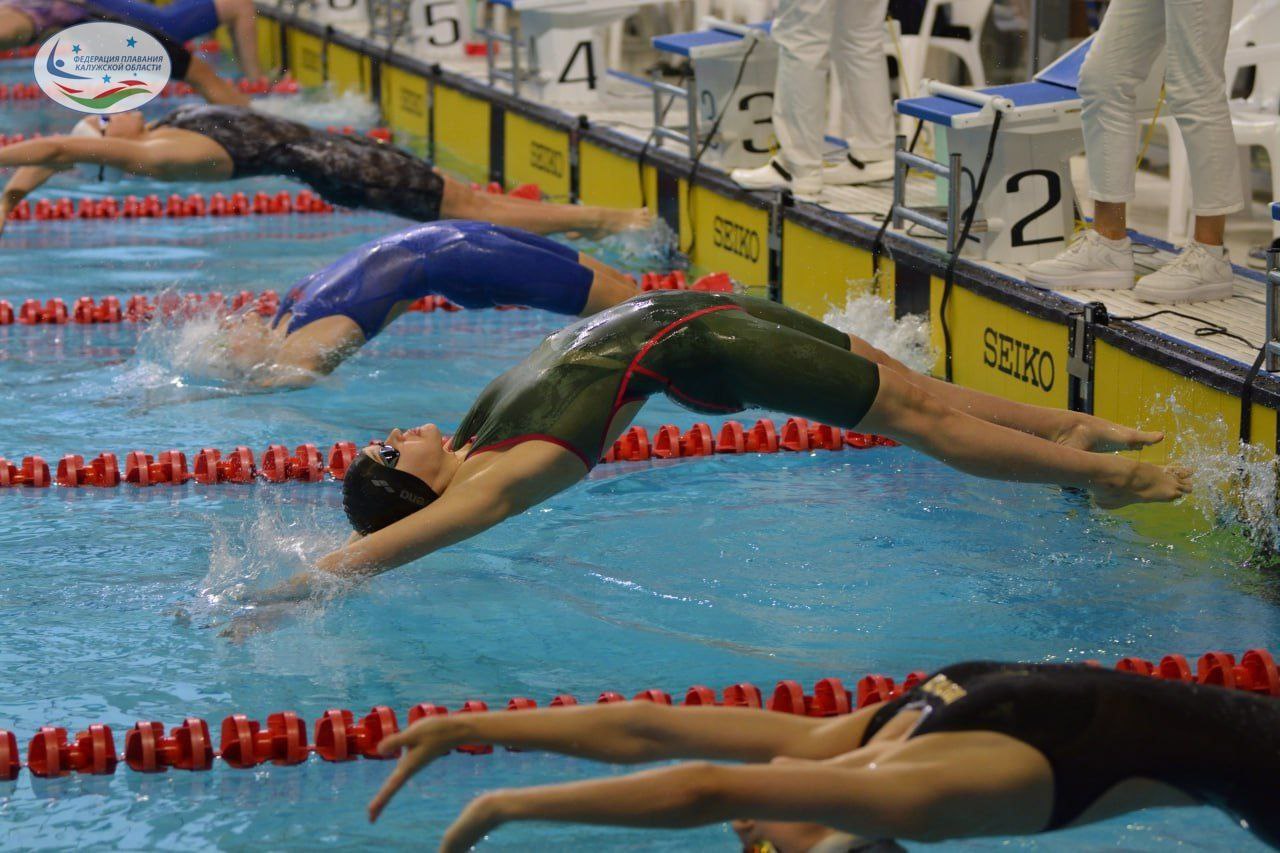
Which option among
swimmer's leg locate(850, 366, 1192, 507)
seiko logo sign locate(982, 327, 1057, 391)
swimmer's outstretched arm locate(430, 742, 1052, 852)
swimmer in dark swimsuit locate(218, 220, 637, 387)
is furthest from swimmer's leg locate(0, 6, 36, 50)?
swimmer's outstretched arm locate(430, 742, 1052, 852)

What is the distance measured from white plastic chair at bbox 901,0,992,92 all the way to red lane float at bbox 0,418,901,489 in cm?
286

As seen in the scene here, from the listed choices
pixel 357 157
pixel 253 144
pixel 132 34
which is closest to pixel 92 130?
pixel 253 144

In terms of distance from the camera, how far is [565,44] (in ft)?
26.7

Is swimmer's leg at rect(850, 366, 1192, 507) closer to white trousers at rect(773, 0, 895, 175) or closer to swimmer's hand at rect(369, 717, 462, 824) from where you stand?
swimmer's hand at rect(369, 717, 462, 824)

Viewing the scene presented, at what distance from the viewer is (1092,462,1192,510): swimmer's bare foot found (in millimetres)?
3424

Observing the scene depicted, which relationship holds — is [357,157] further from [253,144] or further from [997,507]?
[997,507]

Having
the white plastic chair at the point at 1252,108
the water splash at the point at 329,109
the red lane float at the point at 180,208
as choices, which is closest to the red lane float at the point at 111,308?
the white plastic chair at the point at 1252,108

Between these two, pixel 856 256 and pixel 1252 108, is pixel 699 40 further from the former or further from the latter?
pixel 1252 108

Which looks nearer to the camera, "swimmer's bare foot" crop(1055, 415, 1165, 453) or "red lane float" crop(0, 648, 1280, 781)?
"red lane float" crop(0, 648, 1280, 781)

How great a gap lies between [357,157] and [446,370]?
0.77m

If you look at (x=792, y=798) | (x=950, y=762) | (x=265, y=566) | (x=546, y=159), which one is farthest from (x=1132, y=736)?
(x=546, y=159)

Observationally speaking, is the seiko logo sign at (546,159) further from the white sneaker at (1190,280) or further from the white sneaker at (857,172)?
the white sneaker at (1190,280)

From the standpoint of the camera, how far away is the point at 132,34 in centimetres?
750

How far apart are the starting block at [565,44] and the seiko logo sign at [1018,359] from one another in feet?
12.2
